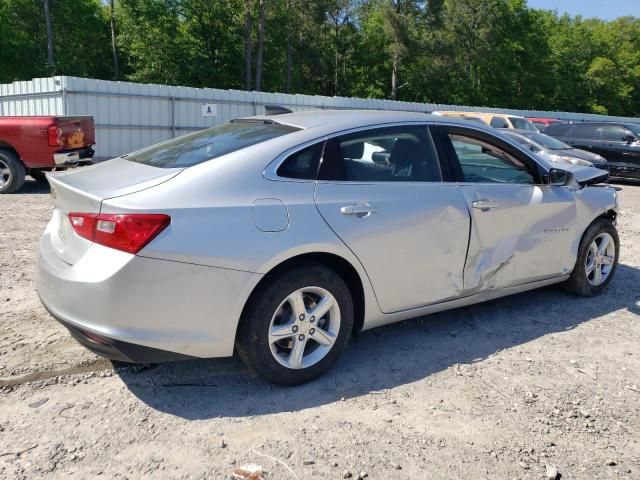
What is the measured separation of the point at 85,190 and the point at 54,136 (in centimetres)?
720

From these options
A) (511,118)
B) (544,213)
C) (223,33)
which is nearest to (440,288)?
(544,213)

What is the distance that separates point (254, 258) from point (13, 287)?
288cm

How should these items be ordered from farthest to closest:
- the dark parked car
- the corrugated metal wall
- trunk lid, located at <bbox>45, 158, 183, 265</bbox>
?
the dark parked car
the corrugated metal wall
trunk lid, located at <bbox>45, 158, 183, 265</bbox>

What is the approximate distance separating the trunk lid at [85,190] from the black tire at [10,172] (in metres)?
7.17

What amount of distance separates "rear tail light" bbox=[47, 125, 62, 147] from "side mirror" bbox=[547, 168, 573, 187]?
310 inches

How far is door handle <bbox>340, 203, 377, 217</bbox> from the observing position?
A: 3375 mm

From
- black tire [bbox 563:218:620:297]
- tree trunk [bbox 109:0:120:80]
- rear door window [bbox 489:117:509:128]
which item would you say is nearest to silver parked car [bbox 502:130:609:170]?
rear door window [bbox 489:117:509:128]

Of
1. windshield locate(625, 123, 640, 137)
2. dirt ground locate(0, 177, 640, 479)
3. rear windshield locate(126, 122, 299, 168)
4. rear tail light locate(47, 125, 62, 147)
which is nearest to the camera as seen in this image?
dirt ground locate(0, 177, 640, 479)

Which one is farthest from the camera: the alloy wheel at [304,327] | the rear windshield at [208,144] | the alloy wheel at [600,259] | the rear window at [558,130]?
the rear window at [558,130]

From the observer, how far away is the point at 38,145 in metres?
9.55

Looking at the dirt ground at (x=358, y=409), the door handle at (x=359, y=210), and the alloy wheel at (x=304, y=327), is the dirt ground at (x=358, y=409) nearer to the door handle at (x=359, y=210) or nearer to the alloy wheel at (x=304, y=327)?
the alloy wheel at (x=304, y=327)

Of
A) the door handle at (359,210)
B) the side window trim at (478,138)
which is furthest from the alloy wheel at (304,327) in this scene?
the side window trim at (478,138)

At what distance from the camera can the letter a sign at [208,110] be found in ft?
57.0

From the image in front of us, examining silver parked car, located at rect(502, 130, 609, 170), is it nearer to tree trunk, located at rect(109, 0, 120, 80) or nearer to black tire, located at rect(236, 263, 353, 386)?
black tire, located at rect(236, 263, 353, 386)
